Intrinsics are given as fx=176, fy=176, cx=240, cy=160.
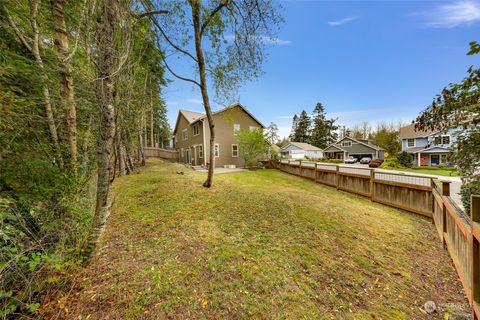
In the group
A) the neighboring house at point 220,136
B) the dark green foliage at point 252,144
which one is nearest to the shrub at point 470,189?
the dark green foliage at point 252,144

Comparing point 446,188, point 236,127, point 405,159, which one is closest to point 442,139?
point 446,188

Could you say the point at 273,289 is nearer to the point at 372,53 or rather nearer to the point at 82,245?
the point at 82,245

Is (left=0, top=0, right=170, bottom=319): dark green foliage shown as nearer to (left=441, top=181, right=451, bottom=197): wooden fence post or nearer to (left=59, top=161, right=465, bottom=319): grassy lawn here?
(left=59, top=161, right=465, bottom=319): grassy lawn

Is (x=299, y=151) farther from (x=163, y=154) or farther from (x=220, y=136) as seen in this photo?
(x=163, y=154)

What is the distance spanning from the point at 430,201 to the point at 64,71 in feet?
31.2

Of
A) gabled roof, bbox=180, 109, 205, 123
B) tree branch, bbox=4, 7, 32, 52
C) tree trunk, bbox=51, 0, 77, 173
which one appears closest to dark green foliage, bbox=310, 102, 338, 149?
gabled roof, bbox=180, 109, 205, 123

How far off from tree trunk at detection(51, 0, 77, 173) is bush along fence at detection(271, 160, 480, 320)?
18.1 feet

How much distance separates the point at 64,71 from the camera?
2941mm

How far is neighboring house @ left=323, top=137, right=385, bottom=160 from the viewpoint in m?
32.1

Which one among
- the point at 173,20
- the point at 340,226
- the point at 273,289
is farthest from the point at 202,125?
the point at 273,289

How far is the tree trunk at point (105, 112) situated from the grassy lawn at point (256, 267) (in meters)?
0.70

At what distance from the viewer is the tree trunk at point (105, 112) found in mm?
2734

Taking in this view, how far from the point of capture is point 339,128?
1906 inches

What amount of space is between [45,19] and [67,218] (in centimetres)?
363
